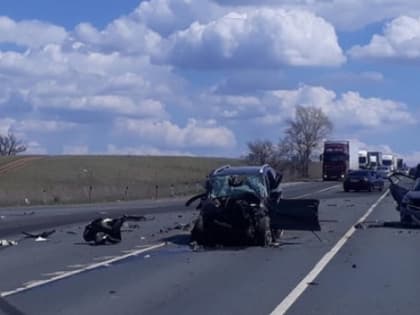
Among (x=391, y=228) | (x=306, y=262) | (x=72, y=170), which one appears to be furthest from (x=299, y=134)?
(x=306, y=262)

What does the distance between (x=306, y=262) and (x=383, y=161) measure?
10774cm

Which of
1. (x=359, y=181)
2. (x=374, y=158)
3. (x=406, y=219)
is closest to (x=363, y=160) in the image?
(x=374, y=158)

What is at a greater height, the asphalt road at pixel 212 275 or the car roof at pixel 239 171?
the car roof at pixel 239 171

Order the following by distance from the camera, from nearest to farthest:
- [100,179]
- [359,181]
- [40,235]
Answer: [40,235] → [359,181] → [100,179]

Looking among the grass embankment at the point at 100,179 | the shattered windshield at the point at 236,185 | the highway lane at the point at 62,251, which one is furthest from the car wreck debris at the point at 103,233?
the grass embankment at the point at 100,179

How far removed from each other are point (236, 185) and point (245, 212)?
1.44 meters

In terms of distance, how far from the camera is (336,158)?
102125 millimetres

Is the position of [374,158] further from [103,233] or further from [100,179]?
[103,233]

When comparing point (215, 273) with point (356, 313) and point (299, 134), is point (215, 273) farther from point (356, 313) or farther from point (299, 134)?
point (299, 134)

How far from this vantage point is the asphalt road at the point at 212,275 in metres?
14.7

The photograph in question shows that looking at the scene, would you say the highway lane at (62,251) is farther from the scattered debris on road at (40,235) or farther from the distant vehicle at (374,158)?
the distant vehicle at (374,158)

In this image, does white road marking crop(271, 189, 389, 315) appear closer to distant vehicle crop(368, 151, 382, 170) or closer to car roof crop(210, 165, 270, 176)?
car roof crop(210, 165, 270, 176)

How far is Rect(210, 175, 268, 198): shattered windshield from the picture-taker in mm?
26703

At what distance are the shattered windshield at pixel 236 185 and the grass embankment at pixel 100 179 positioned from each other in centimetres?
3107
